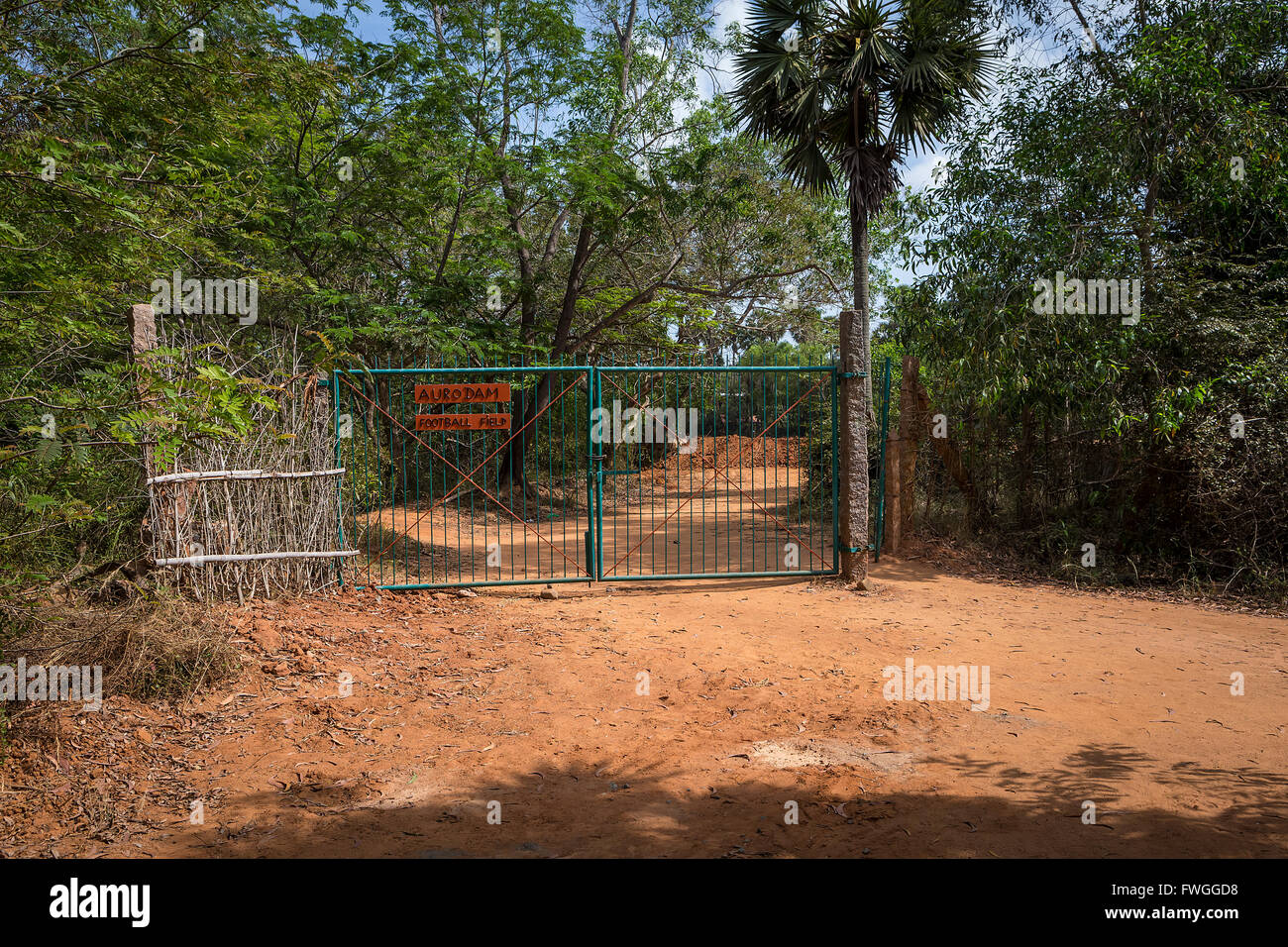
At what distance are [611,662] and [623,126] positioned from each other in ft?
35.9

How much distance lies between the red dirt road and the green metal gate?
4.95 ft

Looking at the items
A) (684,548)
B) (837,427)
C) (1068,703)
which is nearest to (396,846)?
(1068,703)

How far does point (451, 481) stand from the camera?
47.7 feet

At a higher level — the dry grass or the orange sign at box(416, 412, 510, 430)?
the orange sign at box(416, 412, 510, 430)

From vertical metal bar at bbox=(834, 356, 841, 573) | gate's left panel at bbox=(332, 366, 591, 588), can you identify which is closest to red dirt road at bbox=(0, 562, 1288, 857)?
vertical metal bar at bbox=(834, 356, 841, 573)

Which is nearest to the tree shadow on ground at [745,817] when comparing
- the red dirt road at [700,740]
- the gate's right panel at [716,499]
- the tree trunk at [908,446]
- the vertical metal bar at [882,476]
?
the red dirt road at [700,740]

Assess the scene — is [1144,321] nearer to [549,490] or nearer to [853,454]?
[853,454]

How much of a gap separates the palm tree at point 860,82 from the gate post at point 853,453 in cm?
269

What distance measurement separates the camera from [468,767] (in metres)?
4.59

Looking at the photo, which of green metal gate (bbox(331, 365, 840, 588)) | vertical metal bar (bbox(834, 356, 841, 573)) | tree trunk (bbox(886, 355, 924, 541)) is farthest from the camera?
tree trunk (bbox(886, 355, 924, 541))

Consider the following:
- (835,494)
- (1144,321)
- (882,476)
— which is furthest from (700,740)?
(1144,321)

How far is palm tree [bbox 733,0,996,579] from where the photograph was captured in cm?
1103

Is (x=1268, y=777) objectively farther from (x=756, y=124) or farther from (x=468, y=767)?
(x=756, y=124)

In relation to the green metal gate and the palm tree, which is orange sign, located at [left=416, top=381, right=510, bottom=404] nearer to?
the green metal gate
